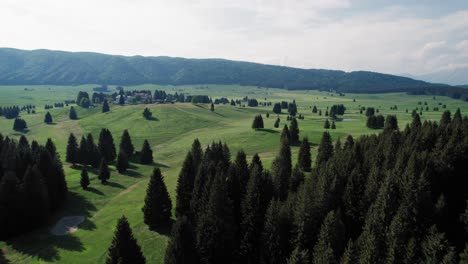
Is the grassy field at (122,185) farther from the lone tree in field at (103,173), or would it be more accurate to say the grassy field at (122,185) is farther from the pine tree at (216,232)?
the pine tree at (216,232)

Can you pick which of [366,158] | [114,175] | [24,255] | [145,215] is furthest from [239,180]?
[114,175]

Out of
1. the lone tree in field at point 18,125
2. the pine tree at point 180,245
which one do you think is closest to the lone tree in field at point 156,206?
the pine tree at point 180,245

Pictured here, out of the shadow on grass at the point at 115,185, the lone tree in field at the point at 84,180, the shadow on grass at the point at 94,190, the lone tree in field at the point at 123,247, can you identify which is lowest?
the shadow on grass at the point at 94,190

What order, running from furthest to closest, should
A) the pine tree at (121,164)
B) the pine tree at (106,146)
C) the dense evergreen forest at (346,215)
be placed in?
1. the pine tree at (106,146)
2. the pine tree at (121,164)
3. the dense evergreen forest at (346,215)

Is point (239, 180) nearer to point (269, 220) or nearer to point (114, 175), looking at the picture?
point (269, 220)

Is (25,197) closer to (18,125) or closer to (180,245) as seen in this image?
(180,245)

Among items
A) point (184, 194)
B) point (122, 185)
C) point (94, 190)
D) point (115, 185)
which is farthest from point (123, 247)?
point (115, 185)

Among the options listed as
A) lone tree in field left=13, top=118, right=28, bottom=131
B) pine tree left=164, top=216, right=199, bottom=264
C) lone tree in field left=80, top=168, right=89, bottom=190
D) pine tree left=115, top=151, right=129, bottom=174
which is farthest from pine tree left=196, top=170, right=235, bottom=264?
lone tree in field left=13, top=118, right=28, bottom=131

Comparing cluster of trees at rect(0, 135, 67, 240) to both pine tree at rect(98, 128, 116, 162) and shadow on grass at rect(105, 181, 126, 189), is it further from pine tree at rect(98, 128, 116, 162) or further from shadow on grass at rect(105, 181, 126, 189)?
pine tree at rect(98, 128, 116, 162)
